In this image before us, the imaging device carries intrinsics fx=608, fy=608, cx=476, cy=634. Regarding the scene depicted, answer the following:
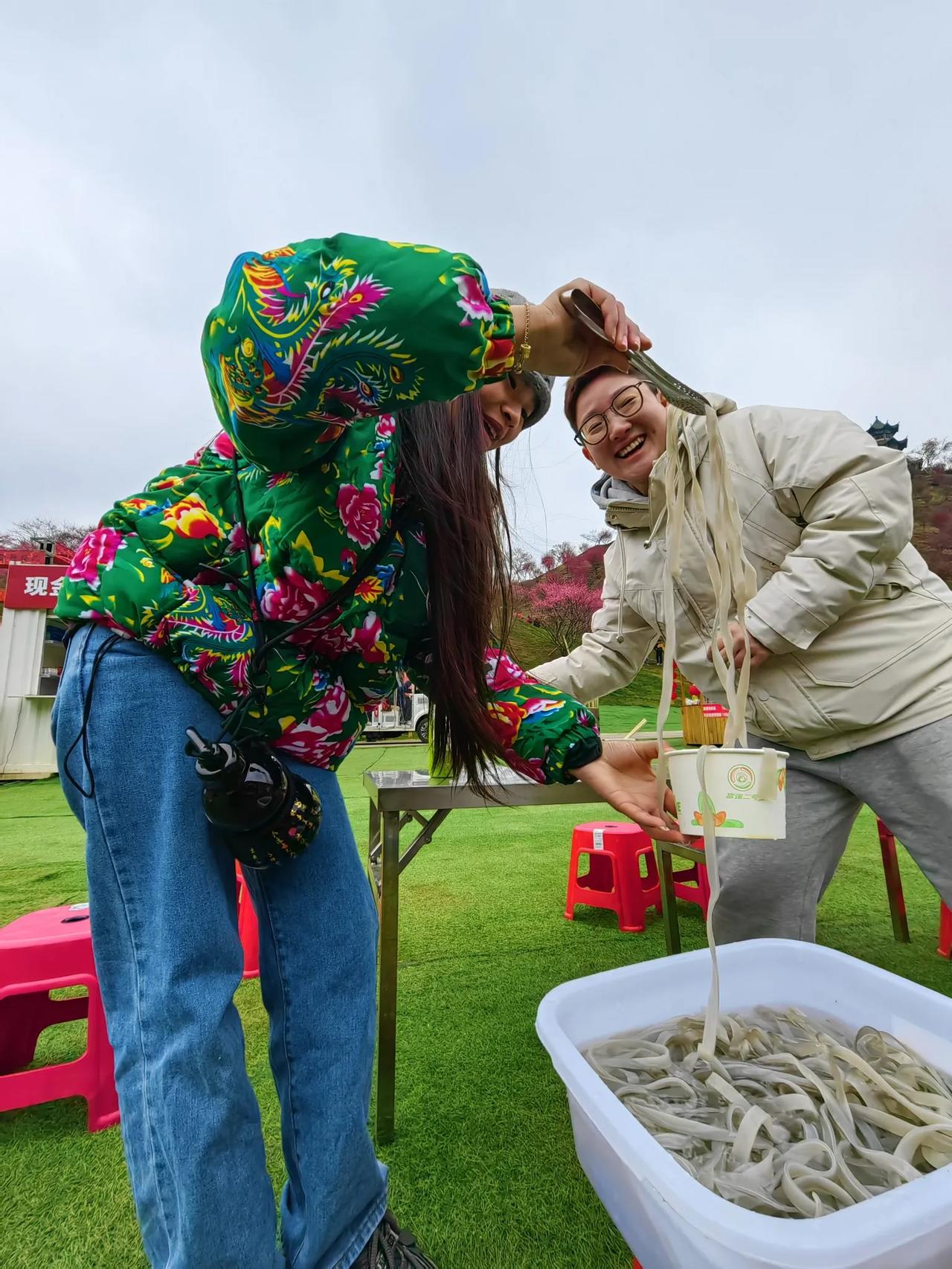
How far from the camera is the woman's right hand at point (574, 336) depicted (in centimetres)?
60

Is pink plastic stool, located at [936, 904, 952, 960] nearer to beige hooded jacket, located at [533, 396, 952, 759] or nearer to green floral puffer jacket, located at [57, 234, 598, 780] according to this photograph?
beige hooded jacket, located at [533, 396, 952, 759]

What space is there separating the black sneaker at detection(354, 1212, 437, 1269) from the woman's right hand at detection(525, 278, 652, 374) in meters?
1.02

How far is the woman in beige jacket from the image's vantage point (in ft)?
3.59

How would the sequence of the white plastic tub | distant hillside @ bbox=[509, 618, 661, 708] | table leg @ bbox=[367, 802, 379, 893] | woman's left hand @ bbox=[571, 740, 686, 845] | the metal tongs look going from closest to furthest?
the white plastic tub
the metal tongs
woman's left hand @ bbox=[571, 740, 686, 845]
table leg @ bbox=[367, 802, 379, 893]
distant hillside @ bbox=[509, 618, 661, 708]

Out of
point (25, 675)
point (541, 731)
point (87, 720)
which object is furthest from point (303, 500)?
point (25, 675)

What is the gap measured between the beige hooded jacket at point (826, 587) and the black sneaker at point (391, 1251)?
98cm

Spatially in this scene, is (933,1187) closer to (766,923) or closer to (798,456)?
(766,923)

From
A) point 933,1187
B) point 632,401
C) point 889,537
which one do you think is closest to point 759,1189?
point 933,1187

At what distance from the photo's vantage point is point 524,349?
58 centimetres

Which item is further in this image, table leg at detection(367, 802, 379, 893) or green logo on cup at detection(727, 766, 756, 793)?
table leg at detection(367, 802, 379, 893)

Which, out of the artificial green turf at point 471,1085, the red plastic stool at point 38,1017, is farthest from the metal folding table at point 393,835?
the red plastic stool at point 38,1017

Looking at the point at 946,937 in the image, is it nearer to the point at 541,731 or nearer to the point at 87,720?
the point at 541,731

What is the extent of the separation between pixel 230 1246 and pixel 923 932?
7.72ft

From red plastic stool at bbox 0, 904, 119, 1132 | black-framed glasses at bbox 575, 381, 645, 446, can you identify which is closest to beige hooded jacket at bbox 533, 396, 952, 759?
black-framed glasses at bbox 575, 381, 645, 446
